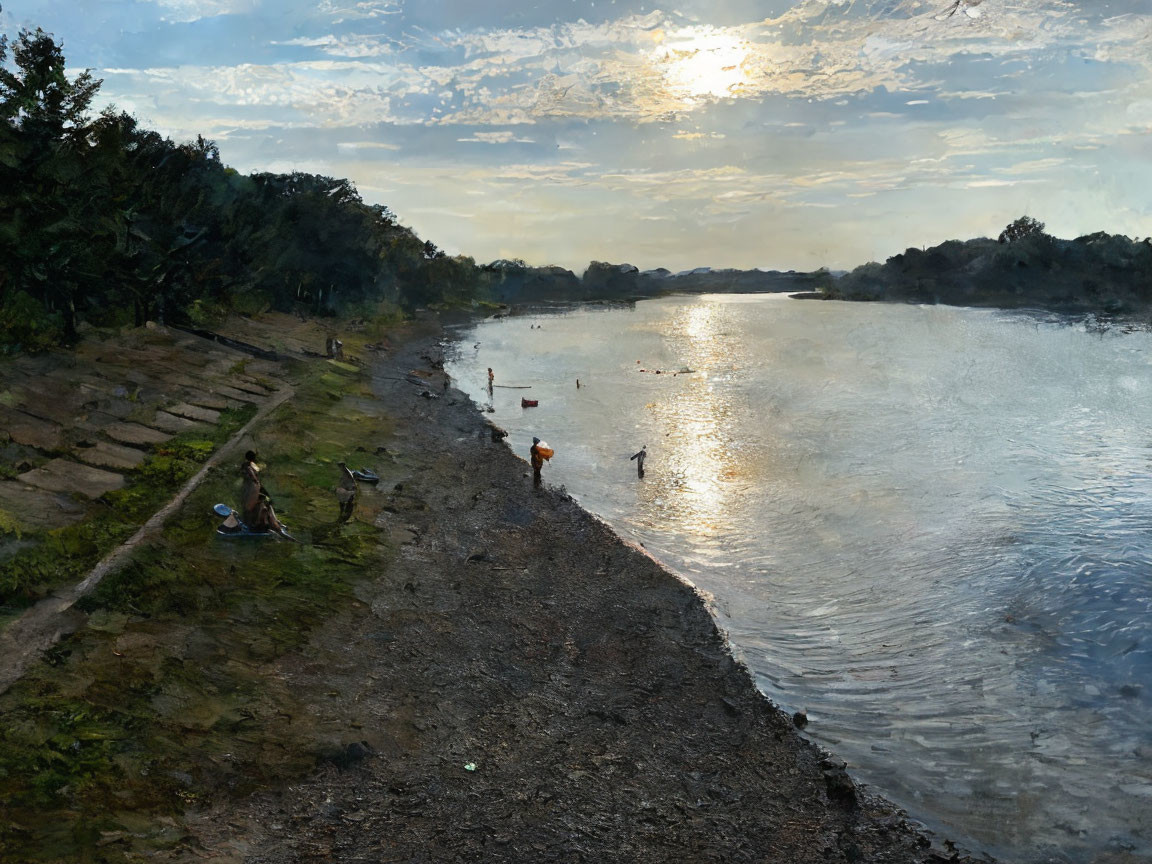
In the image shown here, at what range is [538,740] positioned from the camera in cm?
1569

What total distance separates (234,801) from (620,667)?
9364 millimetres

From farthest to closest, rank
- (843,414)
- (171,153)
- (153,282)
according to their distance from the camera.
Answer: (843,414) < (171,153) < (153,282)

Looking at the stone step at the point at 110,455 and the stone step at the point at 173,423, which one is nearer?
the stone step at the point at 110,455

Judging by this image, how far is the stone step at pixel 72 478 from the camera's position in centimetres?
2306

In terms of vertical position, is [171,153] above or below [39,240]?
above

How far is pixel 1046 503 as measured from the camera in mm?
35969

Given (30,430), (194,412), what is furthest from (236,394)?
(30,430)

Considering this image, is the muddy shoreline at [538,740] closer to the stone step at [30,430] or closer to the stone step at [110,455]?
the stone step at [110,455]

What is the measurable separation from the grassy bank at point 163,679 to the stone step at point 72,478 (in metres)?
0.94

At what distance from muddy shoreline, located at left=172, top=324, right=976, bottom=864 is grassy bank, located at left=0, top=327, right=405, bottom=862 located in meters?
0.69

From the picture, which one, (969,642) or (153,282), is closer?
(969,642)

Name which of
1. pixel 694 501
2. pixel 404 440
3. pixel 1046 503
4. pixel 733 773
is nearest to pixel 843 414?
pixel 1046 503

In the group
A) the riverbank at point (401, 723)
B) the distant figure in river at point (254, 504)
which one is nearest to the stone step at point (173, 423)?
the riverbank at point (401, 723)

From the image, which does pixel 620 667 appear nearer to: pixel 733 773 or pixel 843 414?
pixel 733 773
